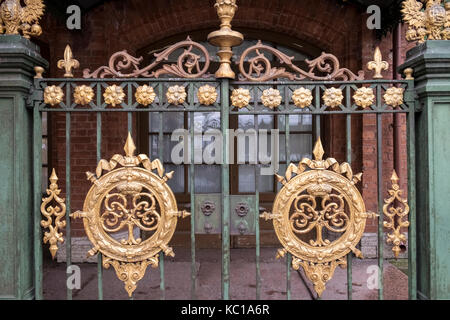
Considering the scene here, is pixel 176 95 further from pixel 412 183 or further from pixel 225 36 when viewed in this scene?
pixel 412 183

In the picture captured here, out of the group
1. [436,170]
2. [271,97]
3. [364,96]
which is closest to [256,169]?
[271,97]

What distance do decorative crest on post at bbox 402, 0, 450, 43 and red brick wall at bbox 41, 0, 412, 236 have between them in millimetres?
2417

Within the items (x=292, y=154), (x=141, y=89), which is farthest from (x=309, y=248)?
(x=292, y=154)

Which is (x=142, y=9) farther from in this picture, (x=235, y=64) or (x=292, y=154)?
(x=292, y=154)

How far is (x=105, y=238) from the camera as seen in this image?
7.77 feet

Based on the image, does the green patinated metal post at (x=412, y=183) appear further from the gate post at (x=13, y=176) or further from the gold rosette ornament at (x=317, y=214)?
the gate post at (x=13, y=176)

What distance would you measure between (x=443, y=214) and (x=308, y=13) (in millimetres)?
3551

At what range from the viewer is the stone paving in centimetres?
342

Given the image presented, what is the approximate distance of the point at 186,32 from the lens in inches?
205

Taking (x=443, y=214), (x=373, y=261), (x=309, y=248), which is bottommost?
(x=373, y=261)

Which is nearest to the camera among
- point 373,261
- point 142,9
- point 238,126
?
point 373,261

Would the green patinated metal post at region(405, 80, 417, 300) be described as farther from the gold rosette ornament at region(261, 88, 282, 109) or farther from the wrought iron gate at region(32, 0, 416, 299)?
the gold rosette ornament at region(261, 88, 282, 109)

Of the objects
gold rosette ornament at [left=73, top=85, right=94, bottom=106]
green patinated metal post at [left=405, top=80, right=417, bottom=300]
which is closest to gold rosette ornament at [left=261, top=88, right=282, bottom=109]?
green patinated metal post at [left=405, top=80, right=417, bottom=300]

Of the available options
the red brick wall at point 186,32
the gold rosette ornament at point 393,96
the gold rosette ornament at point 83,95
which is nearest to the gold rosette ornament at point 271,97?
the gold rosette ornament at point 393,96
